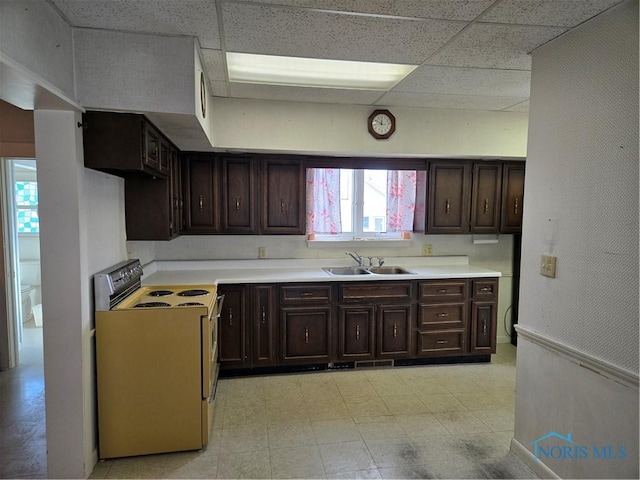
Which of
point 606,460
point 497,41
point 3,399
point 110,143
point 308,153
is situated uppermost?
point 497,41

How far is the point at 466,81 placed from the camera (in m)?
2.71

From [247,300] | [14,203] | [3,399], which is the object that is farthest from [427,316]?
[14,203]

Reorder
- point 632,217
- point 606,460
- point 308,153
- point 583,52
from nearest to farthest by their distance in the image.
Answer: point 632,217 → point 606,460 → point 583,52 → point 308,153

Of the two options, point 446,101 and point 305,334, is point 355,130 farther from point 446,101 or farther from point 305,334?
point 305,334

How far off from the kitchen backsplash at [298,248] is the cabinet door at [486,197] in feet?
1.04

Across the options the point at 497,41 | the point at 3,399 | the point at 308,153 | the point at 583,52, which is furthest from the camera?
the point at 308,153

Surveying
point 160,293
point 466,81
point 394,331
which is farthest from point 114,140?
point 394,331

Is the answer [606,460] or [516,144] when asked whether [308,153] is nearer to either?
[516,144]

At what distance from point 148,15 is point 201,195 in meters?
1.81

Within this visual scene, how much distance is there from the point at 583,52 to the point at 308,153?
7.16ft

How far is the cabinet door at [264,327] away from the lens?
330 cm

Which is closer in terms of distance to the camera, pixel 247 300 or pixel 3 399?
pixel 3 399

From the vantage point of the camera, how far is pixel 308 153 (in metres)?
3.52

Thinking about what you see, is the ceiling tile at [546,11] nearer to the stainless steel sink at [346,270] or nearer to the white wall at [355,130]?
the white wall at [355,130]
